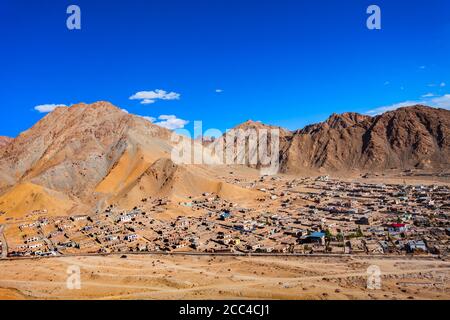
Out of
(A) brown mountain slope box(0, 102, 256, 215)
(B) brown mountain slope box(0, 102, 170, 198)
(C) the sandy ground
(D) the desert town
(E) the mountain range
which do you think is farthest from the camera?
(B) brown mountain slope box(0, 102, 170, 198)

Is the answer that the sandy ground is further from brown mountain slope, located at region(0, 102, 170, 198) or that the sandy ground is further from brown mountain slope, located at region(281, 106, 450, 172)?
brown mountain slope, located at region(281, 106, 450, 172)

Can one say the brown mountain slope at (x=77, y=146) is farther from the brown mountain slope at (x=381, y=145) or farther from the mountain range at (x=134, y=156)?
the brown mountain slope at (x=381, y=145)

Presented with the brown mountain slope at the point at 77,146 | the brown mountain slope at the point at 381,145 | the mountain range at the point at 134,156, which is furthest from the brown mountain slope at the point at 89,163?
the brown mountain slope at the point at 381,145

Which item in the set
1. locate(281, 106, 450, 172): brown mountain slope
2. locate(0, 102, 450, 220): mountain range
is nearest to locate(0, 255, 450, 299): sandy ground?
locate(0, 102, 450, 220): mountain range

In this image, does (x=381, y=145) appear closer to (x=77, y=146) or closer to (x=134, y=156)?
(x=134, y=156)

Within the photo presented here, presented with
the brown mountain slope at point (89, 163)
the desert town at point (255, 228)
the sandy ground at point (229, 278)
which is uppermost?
the brown mountain slope at point (89, 163)

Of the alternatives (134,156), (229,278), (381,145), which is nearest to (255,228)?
(229,278)

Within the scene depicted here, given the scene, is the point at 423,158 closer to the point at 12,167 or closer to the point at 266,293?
the point at 266,293
